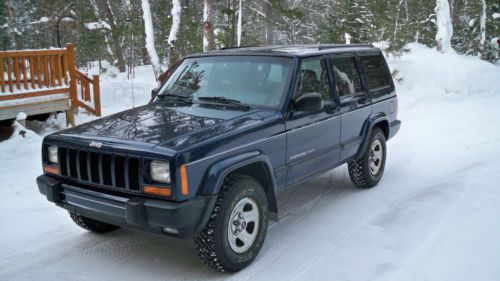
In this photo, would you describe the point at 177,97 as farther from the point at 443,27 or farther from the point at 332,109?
the point at 443,27

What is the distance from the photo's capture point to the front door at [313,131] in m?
4.68

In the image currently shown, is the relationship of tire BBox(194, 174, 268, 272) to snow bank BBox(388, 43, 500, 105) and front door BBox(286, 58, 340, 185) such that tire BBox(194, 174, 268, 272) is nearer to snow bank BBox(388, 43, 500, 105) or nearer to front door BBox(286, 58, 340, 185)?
front door BBox(286, 58, 340, 185)

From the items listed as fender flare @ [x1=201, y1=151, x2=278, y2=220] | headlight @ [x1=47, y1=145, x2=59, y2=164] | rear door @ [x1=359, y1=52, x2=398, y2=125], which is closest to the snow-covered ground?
fender flare @ [x1=201, y1=151, x2=278, y2=220]

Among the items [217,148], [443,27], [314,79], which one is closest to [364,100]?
[314,79]

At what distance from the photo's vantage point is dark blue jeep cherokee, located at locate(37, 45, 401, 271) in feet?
11.7

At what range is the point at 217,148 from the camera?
12.3ft

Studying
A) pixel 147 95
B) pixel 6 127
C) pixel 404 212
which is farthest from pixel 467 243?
pixel 147 95

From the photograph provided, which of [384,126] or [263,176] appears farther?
[384,126]

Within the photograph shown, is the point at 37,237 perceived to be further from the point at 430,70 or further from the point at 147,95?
the point at 430,70

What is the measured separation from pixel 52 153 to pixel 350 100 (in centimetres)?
339

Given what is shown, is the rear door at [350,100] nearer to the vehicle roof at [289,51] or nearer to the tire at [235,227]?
the vehicle roof at [289,51]

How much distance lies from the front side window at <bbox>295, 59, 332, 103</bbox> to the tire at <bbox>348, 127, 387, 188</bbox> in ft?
4.24

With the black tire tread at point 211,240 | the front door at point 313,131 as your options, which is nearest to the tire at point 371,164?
the front door at point 313,131

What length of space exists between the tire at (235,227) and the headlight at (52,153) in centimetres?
154
